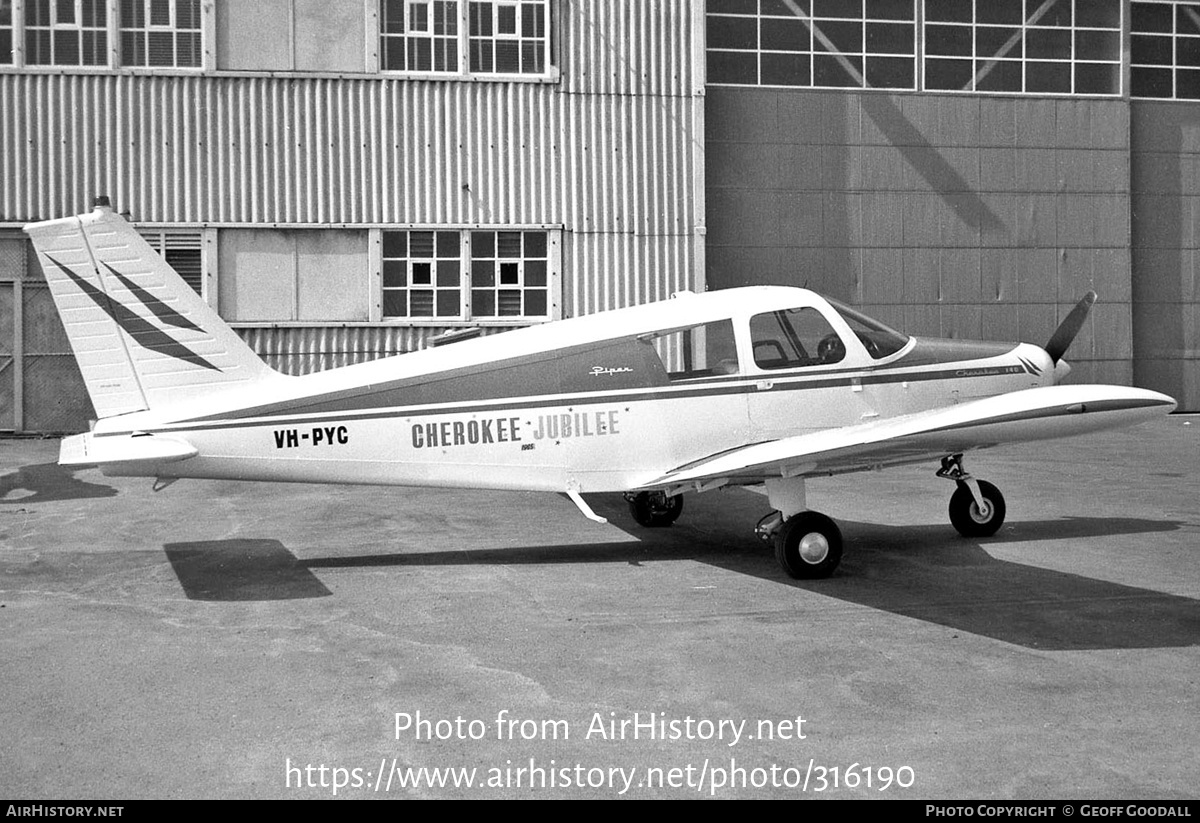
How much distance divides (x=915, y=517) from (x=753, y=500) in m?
2.19

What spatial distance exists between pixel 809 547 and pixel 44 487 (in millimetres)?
10588

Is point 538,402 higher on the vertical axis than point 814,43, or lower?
lower

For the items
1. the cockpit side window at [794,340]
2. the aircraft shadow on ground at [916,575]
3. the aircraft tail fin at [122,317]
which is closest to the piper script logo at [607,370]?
the cockpit side window at [794,340]

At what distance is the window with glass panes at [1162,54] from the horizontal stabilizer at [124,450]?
2387 centimetres

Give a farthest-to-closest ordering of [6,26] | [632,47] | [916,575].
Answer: [632,47]
[6,26]
[916,575]

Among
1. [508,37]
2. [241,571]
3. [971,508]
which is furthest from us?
[508,37]

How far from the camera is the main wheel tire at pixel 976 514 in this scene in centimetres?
1110

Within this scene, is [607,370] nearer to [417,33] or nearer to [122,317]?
[122,317]

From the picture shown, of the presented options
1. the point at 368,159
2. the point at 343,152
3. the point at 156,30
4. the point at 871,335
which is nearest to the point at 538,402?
the point at 871,335

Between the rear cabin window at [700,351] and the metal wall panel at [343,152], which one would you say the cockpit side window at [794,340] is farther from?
the metal wall panel at [343,152]

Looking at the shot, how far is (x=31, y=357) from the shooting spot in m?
21.7

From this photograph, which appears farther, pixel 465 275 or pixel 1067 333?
pixel 465 275

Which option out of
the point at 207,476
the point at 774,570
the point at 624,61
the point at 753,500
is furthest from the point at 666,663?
the point at 624,61

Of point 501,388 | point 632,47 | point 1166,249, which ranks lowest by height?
point 501,388
